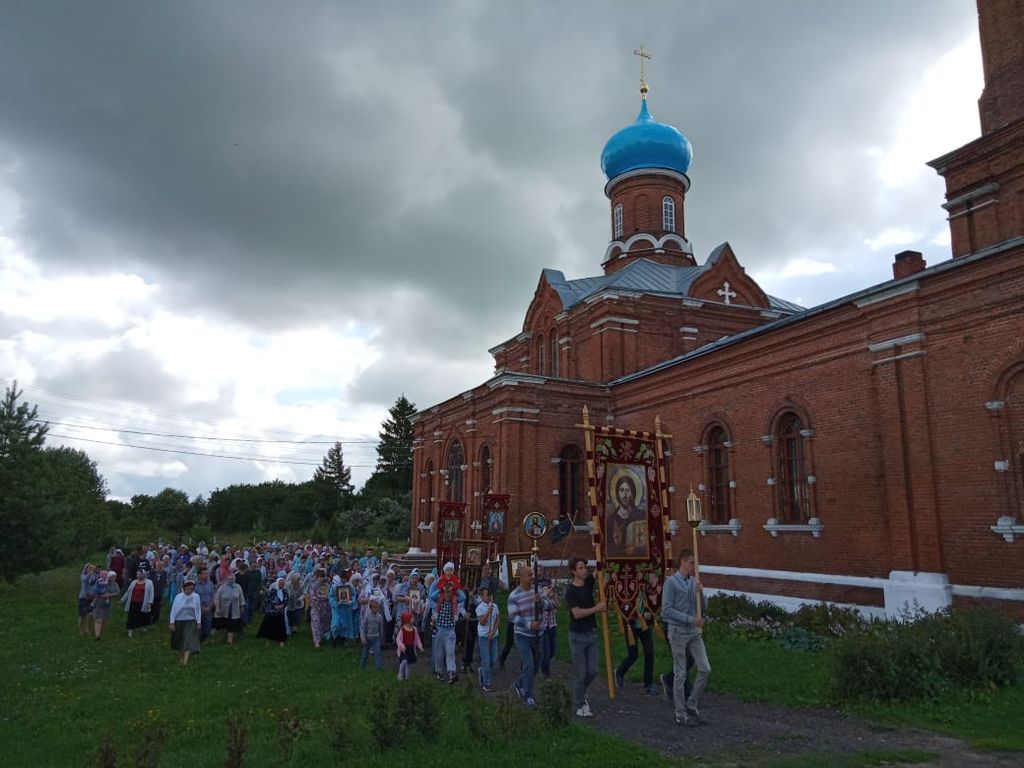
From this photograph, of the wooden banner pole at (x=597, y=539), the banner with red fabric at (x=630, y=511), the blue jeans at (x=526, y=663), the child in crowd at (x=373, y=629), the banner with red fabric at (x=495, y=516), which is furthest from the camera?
the banner with red fabric at (x=495, y=516)

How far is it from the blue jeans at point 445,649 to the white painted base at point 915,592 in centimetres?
837

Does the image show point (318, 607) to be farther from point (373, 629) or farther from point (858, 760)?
point (858, 760)

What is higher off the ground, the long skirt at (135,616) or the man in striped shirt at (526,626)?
the man in striped shirt at (526,626)

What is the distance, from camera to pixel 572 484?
2544 centimetres

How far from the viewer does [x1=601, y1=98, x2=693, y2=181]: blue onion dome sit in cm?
3189

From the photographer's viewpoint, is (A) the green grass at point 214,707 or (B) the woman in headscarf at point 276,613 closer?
(A) the green grass at point 214,707

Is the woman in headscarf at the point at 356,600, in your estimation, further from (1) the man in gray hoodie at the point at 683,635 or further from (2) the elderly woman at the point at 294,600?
(1) the man in gray hoodie at the point at 683,635

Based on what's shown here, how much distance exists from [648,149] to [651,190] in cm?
175

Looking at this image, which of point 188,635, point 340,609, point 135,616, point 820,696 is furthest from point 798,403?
point 135,616

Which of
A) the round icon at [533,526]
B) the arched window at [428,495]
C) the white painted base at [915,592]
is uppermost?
the arched window at [428,495]

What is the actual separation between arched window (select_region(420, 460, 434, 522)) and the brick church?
9 cm

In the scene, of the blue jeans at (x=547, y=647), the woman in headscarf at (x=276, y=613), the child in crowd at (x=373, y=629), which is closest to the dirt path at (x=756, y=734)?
the blue jeans at (x=547, y=647)

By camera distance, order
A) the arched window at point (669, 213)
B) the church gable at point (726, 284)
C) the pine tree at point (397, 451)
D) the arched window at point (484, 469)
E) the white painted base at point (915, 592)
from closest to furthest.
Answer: the white painted base at point (915, 592) → the arched window at point (484, 469) → the church gable at point (726, 284) → the arched window at point (669, 213) → the pine tree at point (397, 451)

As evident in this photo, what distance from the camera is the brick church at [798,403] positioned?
545 inches
